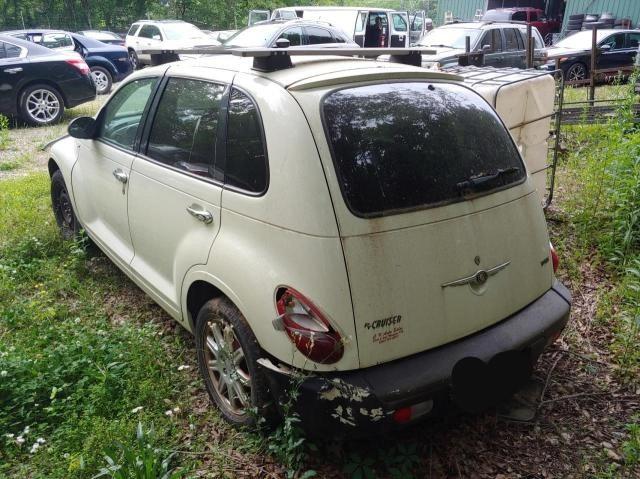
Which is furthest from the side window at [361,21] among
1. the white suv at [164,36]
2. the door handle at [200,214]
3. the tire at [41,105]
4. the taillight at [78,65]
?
the door handle at [200,214]

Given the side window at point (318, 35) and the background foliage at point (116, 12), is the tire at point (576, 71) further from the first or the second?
the background foliage at point (116, 12)

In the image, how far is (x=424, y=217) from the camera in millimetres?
2318

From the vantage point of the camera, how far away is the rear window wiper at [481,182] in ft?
8.10

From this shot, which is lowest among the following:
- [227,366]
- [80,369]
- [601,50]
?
[80,369]

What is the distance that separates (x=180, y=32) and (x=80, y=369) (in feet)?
55.3

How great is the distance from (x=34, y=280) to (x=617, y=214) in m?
4.82

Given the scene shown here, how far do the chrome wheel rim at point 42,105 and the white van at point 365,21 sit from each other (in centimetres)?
718

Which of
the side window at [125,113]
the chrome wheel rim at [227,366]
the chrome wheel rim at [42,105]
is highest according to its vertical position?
the side window at [125,113]

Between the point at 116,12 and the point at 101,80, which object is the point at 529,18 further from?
the point at 116,12

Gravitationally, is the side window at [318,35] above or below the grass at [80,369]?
above

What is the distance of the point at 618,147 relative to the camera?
454cm

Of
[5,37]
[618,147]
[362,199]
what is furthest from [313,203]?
[5,37]

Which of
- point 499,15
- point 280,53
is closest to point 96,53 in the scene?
point 280,53

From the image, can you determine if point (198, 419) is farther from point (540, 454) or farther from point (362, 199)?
point (540, 454)
